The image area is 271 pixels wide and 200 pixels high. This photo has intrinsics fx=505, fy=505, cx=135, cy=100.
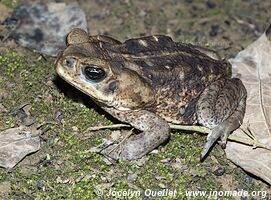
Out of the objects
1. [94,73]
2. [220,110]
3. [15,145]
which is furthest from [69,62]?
[220,110]

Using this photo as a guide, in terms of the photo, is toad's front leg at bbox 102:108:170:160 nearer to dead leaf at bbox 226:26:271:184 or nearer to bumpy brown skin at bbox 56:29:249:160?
bumpy brown skin at bbox 56:29:249:160

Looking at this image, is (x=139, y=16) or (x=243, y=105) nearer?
(x=243, y=105)

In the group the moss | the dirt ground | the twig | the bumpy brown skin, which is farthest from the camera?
the moss

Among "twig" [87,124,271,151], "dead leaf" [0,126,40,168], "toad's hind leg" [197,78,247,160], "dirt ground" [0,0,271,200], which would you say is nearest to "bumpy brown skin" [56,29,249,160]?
"toad's hind leg" [197,78,247,160]

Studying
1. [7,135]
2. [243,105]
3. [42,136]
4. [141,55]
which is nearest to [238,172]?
[243,105]

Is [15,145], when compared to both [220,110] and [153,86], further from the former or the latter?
[220,110]

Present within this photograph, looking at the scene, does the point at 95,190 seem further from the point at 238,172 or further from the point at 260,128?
the point at 260,128
